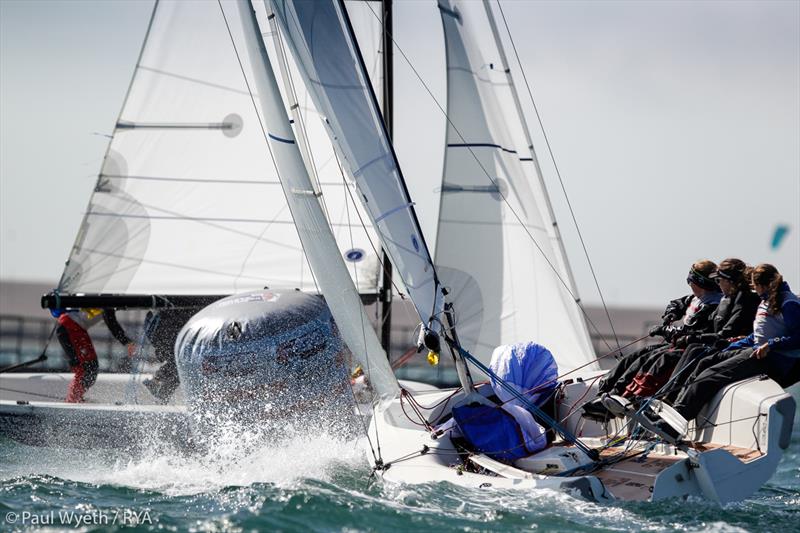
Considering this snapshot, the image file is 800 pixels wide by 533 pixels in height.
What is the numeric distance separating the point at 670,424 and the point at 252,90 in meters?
6.94

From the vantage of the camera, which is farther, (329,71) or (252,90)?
(252,90)

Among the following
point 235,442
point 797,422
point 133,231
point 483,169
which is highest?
point 483,169

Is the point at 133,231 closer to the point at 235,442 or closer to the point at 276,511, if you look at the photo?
the point at 235,442

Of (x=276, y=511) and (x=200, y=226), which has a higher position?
(x=200, y=226)

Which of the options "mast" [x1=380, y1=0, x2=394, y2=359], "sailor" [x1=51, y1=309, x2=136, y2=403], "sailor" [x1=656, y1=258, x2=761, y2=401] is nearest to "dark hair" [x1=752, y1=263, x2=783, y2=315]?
"sailor" [x1=656, y1=258, x2=761, y2=401]

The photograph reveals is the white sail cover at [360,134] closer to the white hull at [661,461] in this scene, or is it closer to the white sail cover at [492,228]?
the white hull at [661,461]

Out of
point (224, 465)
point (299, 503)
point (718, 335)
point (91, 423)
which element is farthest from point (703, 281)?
point (91, 423)

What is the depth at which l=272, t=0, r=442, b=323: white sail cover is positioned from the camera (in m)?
7.69

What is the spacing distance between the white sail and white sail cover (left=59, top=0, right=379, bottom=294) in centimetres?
333

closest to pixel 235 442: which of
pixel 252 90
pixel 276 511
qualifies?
pixel 276 511

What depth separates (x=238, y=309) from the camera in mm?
8672

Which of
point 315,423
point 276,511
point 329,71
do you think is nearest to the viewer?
Result: point 276,511

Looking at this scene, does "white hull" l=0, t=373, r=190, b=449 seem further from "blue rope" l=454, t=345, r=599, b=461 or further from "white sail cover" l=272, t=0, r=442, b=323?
"blue rope" l=454, t=345, r=599, b=461

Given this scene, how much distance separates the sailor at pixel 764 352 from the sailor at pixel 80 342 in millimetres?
5993
